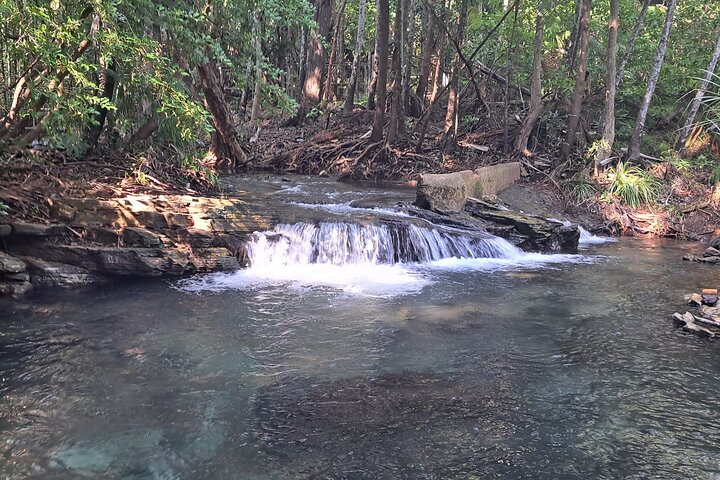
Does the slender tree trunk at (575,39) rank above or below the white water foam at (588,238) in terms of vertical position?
above

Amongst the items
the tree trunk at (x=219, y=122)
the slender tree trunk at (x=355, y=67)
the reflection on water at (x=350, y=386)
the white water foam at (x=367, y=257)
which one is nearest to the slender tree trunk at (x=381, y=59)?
the slender tree trunk at (x=355, y=67)

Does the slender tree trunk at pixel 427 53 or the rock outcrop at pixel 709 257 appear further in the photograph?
the slender tree trunk at pixel 427 53

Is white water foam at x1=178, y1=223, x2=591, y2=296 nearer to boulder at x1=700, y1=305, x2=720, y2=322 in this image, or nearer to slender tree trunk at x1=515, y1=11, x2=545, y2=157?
boulder at x1=700, y1=305, x2=720, y2=322

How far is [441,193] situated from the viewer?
12102mm

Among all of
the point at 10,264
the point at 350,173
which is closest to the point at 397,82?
the point at 350,173

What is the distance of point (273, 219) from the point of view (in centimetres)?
1050

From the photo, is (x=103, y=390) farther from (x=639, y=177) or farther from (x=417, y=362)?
(x=639, y=177)

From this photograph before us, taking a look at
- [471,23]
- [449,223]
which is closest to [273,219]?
[449,223]

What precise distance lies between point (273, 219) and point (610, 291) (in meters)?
5.93

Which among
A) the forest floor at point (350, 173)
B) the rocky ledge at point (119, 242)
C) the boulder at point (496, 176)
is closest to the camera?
the rocky ledge at point (119, 242)

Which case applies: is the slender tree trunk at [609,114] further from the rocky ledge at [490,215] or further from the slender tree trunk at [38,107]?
the slender tree trunk at [38,107]

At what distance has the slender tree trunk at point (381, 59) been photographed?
16.5 m

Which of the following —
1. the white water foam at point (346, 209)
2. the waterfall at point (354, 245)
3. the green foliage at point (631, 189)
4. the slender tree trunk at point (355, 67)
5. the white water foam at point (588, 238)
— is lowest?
the white water foam at point (588, 238)

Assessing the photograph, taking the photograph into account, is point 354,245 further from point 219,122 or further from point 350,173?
point 350,173
